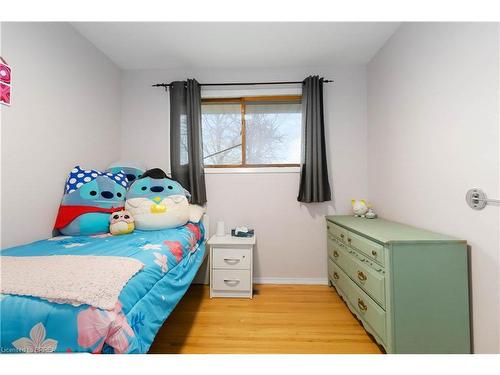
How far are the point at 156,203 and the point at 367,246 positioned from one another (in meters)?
1.71

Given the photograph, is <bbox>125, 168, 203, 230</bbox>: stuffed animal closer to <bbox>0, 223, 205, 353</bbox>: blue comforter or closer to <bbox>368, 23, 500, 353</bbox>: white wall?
<bbox>0, 223, 205, 353</bbox>: blue comforter

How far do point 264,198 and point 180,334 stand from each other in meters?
1.50

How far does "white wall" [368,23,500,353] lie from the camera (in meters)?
1.17

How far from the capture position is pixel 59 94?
1.76 m

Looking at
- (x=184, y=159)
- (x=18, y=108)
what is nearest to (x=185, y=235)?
(x=184, y=159)

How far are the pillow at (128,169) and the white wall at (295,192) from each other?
771 millimetres

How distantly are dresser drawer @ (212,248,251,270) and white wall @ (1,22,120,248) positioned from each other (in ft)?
4.47

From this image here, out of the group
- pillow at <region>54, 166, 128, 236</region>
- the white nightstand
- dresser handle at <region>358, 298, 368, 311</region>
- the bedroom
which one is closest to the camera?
the bedroom

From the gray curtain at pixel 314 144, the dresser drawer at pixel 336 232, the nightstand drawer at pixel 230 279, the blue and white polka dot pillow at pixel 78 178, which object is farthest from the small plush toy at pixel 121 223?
the dresser drawer at pixel 336 232

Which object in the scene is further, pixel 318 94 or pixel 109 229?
pixel 318 94

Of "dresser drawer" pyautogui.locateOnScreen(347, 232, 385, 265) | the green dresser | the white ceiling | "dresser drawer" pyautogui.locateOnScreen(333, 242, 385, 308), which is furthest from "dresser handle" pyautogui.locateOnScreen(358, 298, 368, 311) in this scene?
the white ceiling

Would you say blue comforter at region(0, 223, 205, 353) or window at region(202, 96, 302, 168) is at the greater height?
window at region(202, 96, 302, 168)

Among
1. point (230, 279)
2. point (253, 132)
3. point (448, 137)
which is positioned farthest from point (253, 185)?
point (448, 137)
